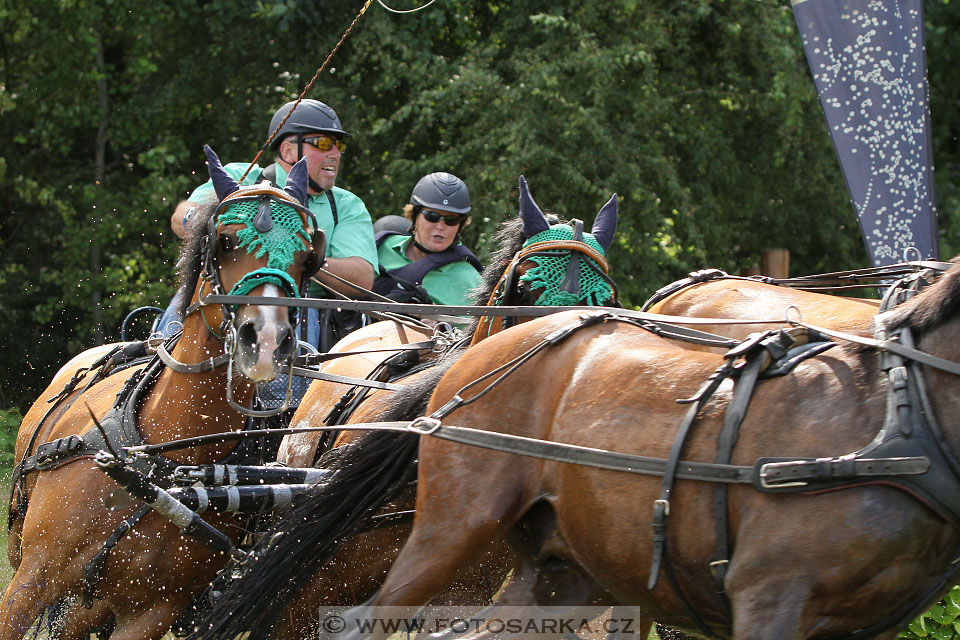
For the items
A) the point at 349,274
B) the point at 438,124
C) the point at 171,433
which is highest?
the point at 438,124

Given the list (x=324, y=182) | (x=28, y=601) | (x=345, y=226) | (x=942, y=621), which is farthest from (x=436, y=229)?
(x=942, y=621)

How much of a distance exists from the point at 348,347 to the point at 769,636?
9.59ft

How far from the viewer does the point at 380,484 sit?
3.63 meters

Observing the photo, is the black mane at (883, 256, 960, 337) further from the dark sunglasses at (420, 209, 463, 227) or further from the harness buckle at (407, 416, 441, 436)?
the dark sunglasses at (420, 209, 463, 227)

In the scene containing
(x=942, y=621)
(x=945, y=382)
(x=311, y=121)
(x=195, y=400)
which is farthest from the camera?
(x=311, y=121)

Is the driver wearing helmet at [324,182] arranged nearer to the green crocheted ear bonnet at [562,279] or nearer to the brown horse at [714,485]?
the green crocheted ear bonnet at [562,279]

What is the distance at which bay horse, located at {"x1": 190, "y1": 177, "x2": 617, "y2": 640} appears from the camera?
3559 mm

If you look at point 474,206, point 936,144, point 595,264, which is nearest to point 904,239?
point 595,264

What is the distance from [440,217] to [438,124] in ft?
16.3

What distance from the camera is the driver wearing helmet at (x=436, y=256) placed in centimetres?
569

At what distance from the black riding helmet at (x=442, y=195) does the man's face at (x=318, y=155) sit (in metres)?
0.63

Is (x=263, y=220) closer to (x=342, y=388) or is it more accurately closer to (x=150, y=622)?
(x=342, y=388)

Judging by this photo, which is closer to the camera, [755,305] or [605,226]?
[605,226]

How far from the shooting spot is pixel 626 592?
9.93 ft
